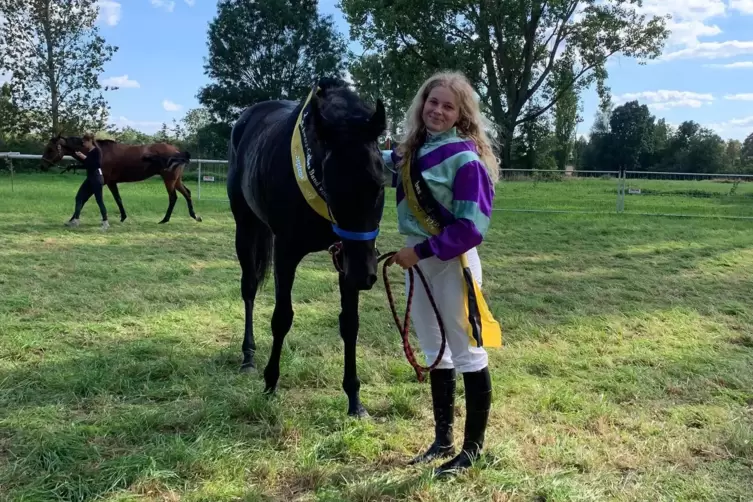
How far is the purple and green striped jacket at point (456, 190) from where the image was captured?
208 centimetres

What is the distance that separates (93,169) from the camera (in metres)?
9.60

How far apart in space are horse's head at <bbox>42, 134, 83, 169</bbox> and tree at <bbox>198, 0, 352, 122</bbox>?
25656 millimetres

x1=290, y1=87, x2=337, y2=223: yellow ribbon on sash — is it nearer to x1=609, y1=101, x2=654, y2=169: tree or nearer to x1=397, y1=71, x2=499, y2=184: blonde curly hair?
x1=397, y1=71, x2=499, y2=184: blonde curly hair

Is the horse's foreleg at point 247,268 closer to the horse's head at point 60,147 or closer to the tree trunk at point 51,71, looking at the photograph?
the horse's head at point 60,147

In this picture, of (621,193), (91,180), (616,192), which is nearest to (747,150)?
(616,192)

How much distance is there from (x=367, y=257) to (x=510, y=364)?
6.01ft

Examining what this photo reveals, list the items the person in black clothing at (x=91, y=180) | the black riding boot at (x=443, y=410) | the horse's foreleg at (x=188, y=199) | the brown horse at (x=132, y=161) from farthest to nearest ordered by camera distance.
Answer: the horse's foreleg at (x=188, y=199)
the brown horse at (x=132, y=161)
the person in black clothing at (x=91, y=180)
the black riding boot at (x=443, y=410)

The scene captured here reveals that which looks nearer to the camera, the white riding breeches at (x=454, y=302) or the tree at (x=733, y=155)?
the white riding breeches at (x=454, y=302)

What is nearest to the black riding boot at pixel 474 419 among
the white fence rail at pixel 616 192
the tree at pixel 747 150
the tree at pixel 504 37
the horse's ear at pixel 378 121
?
the horse's ear at pixel 378 121

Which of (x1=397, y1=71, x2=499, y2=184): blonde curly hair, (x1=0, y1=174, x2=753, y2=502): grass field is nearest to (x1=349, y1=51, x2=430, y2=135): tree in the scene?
(x1=0, y1=174, x2=753, y2=502): grass field

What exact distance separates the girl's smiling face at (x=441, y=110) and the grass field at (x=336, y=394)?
1.43 metres

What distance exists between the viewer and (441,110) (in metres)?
2.21

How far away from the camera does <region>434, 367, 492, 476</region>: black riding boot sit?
2.29m

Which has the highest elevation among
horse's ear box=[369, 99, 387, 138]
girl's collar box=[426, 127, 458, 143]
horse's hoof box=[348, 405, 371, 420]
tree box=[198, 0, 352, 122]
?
tree box=[198, 0, 352, 122]
